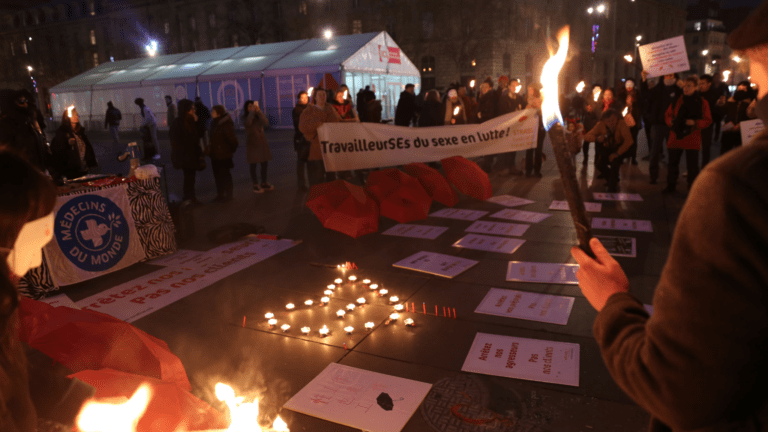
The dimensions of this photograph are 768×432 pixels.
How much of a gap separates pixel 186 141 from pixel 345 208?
374 centimetres

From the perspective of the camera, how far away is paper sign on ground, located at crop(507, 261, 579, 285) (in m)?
4.82

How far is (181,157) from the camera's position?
883cm

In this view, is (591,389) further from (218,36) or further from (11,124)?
(218,36)

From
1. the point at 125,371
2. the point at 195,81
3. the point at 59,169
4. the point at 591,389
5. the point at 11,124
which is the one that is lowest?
the point at 591,389

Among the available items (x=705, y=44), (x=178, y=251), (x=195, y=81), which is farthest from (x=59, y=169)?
(x=705, y=44)

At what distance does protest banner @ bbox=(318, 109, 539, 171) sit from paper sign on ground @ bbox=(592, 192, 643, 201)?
7.26ft

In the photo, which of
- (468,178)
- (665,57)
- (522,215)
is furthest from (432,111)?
(522,215)

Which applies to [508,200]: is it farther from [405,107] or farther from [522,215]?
[405,107]

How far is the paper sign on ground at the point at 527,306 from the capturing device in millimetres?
3975

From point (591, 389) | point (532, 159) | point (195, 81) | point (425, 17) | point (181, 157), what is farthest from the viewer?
point (425, 17)

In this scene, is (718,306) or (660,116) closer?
(718,306)

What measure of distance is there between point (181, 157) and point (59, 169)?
182 centimetres

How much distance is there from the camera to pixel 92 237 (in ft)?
17.1

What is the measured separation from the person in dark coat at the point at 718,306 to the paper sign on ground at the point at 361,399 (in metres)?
1.93
